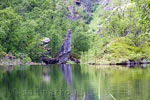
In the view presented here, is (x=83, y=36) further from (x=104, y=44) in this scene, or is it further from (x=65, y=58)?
(x=104, y=44)

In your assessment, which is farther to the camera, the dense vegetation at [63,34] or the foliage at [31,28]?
the foliage at [31,28]

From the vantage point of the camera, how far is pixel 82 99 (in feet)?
56.2

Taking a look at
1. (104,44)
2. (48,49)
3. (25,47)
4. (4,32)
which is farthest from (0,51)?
(104,44)

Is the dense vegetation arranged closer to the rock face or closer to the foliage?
the foliage

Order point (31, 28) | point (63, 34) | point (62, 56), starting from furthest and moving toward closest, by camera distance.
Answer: point (63, 34), point (31, 28), point (62, 56)

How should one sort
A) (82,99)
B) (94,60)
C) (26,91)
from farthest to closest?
(94,60), (26,91), (82,99)

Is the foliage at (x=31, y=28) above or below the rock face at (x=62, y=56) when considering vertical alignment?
above

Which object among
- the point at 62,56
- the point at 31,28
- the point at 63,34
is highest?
the point at 63,34

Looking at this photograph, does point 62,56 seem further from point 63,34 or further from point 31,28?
point 63,34

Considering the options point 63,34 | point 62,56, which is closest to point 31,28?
point 62,56

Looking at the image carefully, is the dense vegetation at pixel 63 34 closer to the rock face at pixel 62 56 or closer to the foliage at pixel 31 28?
the foliage at pixel 31 28

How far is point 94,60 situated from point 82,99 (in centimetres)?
4929

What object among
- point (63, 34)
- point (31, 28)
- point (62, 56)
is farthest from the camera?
point (63, 34)

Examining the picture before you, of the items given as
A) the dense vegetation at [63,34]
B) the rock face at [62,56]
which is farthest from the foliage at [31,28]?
the rock face at [62,56]
